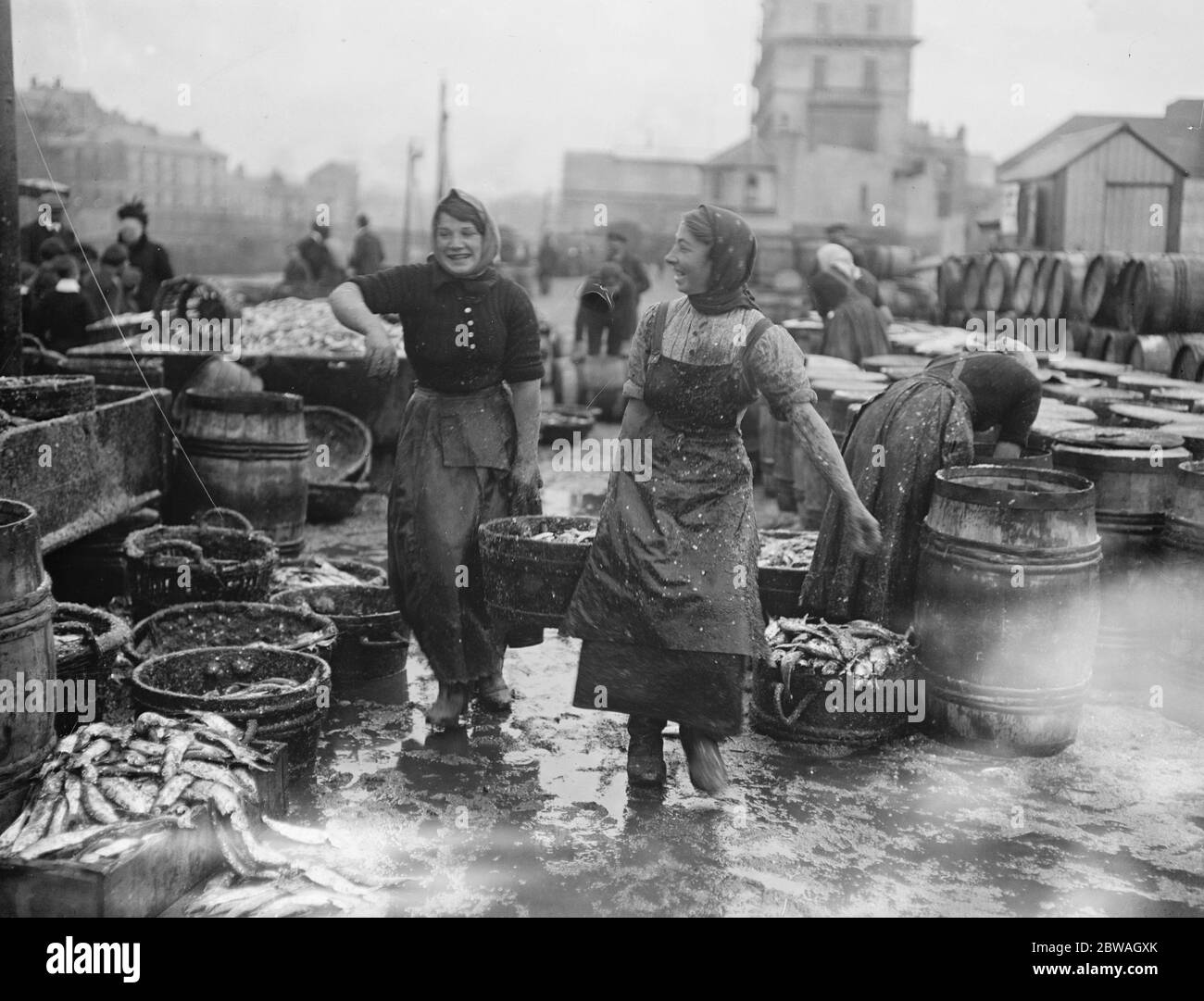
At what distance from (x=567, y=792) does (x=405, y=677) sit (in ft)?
5.55

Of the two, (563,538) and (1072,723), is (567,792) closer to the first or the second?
(563,538)

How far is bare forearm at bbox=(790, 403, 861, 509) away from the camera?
4422mm

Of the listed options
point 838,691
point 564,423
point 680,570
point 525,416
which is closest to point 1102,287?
point 564,423

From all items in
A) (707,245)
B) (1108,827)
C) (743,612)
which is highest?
(707,245)

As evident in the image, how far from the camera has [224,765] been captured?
400 centimetres

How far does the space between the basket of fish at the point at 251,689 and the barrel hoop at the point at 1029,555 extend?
8.30 feet

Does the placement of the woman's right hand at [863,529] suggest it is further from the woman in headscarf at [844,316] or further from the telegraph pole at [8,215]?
the woman in headscarf at [844,316]

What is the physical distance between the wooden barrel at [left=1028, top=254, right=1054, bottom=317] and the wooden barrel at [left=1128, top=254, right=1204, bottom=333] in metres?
2.57

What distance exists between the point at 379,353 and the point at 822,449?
5.72 ft

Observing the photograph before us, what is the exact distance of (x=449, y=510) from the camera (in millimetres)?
5254

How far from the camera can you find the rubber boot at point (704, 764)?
15.3 ft

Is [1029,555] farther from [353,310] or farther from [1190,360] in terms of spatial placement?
[1190,360]

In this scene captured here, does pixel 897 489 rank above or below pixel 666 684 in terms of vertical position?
above
